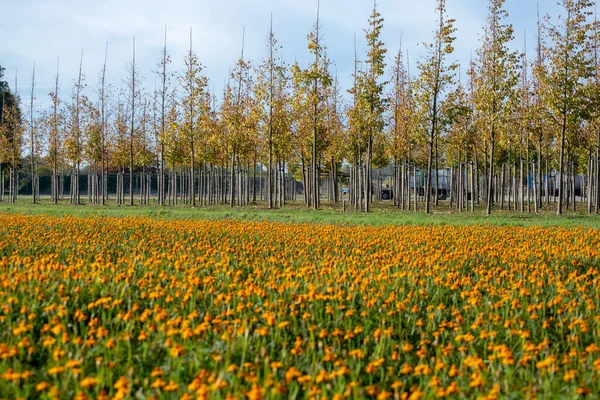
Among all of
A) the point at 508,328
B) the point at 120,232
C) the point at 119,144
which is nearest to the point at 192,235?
the point at 120,232

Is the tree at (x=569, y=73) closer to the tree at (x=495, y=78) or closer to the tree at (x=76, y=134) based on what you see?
the tree at (x=495, y=78)

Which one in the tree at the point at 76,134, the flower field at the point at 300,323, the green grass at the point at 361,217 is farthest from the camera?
the tree at the point at 76,134

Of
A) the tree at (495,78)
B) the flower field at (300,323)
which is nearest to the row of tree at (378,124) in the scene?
the tree at (495,78)

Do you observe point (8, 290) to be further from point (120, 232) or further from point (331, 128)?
point (331, 128)

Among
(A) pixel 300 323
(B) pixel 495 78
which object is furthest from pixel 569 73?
(A) pixel 300 323

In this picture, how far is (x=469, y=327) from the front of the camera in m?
5.60

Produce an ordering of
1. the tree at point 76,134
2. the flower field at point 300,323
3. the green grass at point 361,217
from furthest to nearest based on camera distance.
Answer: the tree at point 76,134 < the green grass at point 361,217 < the flower field at point 300,323

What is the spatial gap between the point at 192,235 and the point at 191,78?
843 inches

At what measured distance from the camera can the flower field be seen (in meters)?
4.17

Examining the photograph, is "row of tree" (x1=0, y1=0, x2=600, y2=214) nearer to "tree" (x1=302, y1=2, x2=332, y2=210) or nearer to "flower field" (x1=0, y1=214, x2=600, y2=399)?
"tree" (x1=302, y1=2, x2=332, y2=210)

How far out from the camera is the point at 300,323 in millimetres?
5770

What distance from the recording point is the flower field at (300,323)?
4.17 meters

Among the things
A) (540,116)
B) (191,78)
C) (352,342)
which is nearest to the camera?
(352,342)

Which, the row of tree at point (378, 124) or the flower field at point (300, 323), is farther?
the row of tree at point (378, 124)
